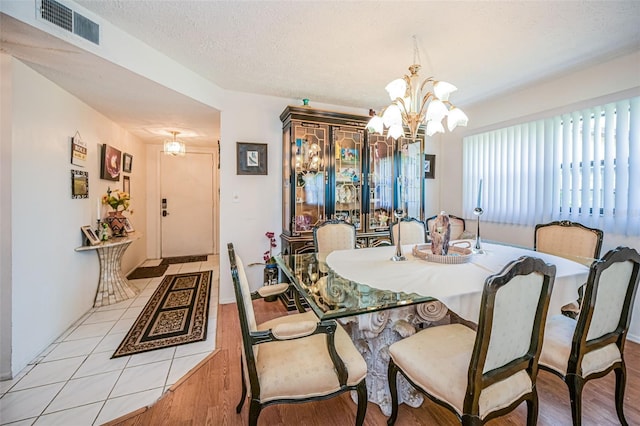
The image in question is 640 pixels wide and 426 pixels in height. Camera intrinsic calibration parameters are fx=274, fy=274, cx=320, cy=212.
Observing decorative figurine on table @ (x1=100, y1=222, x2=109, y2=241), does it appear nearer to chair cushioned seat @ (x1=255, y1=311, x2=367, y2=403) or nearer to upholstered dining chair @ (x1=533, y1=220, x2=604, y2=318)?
chair cushioned seat @ (x1=255, y1=311, x2=367, y2=403)

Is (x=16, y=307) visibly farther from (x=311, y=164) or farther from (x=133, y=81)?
(x=311, y=164)

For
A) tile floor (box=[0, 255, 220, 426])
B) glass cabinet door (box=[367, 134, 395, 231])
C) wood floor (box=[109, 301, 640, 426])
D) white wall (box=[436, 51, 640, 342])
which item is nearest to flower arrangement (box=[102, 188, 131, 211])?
tile floor (box=[0, 255, 220, 426])

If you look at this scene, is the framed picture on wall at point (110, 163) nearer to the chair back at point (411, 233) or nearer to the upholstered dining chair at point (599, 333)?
the chair back at point (411, 233)

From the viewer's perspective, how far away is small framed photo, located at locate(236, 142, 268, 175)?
3273 millimetres

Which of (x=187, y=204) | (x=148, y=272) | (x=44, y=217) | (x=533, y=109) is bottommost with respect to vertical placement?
(x=148, y=272)

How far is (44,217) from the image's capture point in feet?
7.36

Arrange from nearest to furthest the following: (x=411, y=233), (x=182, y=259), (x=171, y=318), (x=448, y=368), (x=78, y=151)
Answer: (x=448, y=368)
(x=78, y=151)
(x=171, y=318)
(x=411, y=233)
(x=182, y=259)

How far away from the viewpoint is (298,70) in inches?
106

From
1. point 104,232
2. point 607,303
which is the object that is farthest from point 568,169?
point 104,232

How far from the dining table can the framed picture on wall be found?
8.85ft

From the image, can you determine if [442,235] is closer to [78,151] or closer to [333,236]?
[333,236]

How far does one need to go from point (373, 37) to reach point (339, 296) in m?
1.93

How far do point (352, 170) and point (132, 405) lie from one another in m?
2.97

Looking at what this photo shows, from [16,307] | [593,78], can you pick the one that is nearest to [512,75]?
[593,78]
